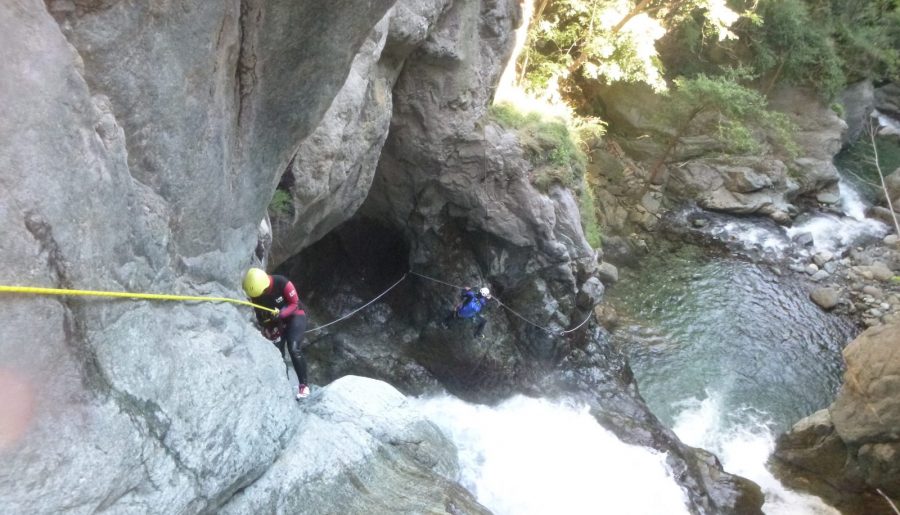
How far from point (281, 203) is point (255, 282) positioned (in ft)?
6.38

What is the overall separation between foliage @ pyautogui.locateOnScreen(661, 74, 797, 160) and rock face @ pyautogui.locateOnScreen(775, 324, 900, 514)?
312 inches

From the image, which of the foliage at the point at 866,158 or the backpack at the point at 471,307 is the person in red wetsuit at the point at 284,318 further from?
the foliage at the point at 866,158

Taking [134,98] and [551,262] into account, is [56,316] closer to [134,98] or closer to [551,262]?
[134,98]

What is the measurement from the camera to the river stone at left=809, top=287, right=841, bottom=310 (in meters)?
17.7

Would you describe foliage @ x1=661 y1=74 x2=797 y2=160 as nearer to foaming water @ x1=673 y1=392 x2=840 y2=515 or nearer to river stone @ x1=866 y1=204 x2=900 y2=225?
river stone @ x1=866 y1=204 x2=900 y2=225

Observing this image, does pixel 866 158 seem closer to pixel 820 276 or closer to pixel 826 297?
pixel 820 276

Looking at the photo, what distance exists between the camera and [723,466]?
12.6 meters

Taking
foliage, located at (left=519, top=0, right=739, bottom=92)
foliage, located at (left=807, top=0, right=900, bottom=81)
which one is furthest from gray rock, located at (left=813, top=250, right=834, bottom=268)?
foliage, located at (left=807, top=0, right=900, bottom=81)

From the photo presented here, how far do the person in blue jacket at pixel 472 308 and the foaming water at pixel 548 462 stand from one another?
1.69 metres

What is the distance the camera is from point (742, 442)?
1332cm

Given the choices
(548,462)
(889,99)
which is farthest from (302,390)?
(889,99)

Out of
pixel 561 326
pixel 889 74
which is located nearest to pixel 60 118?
pixel 561 326

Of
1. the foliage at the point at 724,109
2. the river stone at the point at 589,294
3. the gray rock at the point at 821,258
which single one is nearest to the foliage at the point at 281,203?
the river stone at the point at 589,294

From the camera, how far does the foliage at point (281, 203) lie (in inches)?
334
